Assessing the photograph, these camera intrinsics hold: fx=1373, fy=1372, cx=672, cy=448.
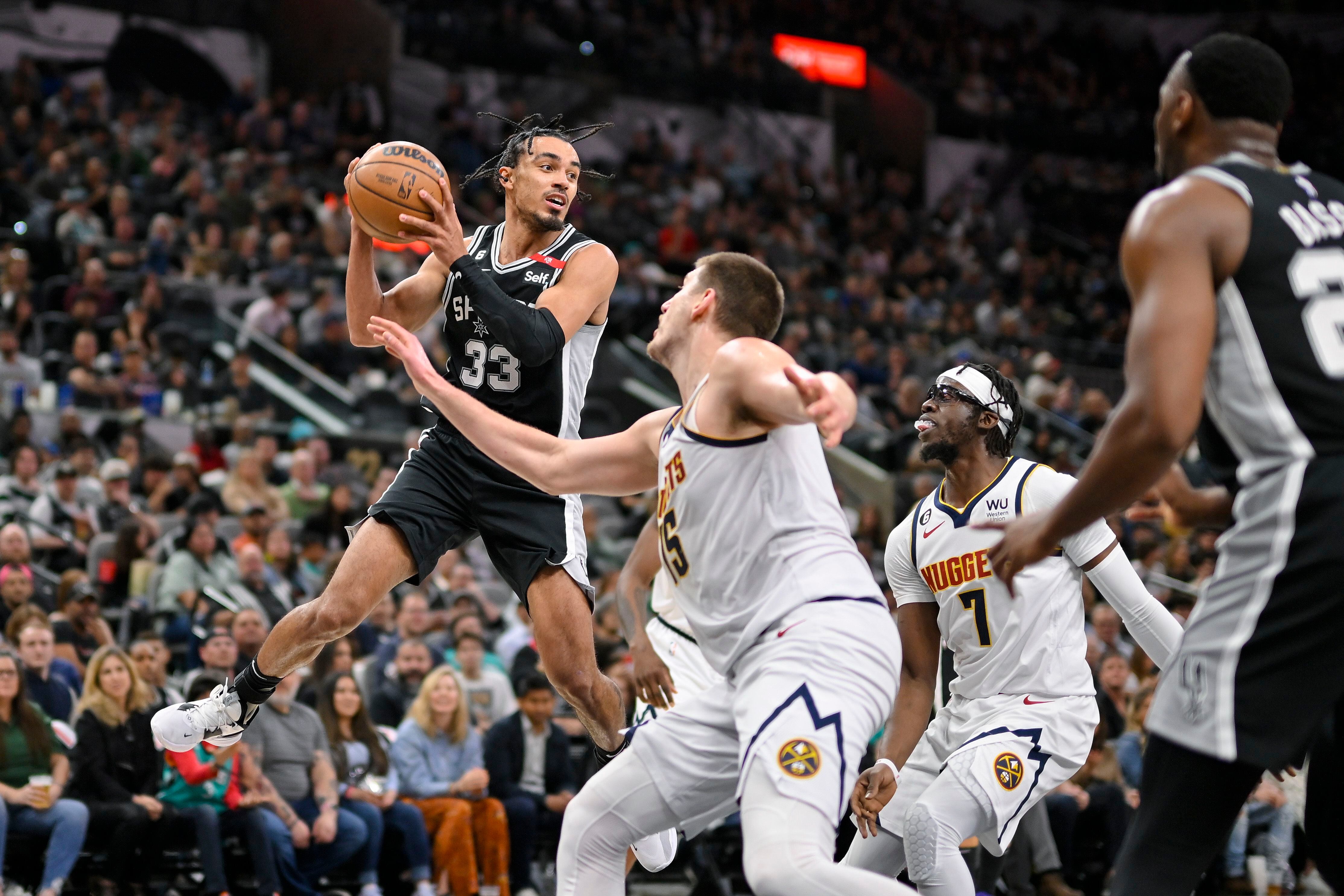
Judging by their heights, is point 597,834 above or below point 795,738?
below

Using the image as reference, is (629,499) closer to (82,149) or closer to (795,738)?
(82,149)

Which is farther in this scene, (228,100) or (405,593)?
(228,100)

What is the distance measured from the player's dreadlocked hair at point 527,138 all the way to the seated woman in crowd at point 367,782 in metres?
4.31

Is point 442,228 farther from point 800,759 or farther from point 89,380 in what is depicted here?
point 89,380

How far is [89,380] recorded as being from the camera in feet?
42.9

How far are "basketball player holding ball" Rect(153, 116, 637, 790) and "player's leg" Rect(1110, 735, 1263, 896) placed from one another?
2.91 metres

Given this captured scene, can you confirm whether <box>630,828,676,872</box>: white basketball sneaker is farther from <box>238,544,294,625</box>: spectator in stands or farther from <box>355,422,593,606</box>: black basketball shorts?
<box>238,544,294,625</box>: spectator in stands

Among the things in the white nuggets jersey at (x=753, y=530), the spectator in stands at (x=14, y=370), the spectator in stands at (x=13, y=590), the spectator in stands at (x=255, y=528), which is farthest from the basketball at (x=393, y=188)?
the spectator in stands at (x=14, y=370)

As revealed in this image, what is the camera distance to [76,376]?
13.0 meters

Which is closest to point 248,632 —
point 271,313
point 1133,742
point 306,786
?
point 306,786

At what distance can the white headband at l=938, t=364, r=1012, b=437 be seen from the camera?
5621 millimetres

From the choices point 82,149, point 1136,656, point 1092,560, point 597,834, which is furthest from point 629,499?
point 597,834

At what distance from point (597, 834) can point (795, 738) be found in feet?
2.47

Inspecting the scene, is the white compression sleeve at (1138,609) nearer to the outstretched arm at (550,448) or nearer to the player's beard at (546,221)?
the outstretched arm at (550,448)
